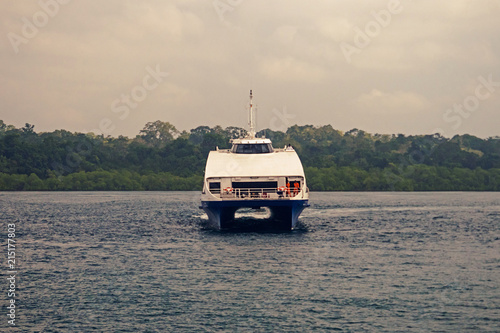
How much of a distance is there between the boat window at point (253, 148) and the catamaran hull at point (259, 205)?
6203 mm

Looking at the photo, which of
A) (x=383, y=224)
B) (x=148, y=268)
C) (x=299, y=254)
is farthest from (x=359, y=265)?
(x=383, y=224)

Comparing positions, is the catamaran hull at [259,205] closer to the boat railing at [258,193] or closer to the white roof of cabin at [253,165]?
the boat railing at [258,193]

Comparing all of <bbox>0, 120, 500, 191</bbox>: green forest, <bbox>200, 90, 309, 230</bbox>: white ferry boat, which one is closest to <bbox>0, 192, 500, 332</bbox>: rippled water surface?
<bbox>200, 90, 309, 230</bbox>: white ferry boat

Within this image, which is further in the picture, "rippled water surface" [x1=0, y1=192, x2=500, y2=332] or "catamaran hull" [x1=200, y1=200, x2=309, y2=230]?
"catamaran hull" [x1=200, y1=200, x2=309, y2=230]

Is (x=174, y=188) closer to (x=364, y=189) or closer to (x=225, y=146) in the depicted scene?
(x=225, y=146)

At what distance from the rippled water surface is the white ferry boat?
2.65 metres

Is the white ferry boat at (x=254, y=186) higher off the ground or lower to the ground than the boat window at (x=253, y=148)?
lower

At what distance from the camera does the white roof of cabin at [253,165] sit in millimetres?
60281

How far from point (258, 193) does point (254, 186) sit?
5.67ft

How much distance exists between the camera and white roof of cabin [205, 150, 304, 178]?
60.3 m

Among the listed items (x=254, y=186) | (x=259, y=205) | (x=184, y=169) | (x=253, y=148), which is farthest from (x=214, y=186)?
(x=184, y=169)

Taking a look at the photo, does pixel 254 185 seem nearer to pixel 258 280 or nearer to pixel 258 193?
pixel 258 193

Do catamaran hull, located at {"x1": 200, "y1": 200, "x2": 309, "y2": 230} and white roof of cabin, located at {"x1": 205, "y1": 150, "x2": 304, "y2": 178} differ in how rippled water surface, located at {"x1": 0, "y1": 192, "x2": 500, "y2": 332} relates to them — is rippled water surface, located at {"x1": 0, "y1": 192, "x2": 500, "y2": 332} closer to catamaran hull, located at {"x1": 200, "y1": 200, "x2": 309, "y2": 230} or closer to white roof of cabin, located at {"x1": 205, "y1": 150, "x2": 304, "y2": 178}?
catamaran hull, located at {"x1": 200, "y1": 200, "x2": 309, "y2": 230}

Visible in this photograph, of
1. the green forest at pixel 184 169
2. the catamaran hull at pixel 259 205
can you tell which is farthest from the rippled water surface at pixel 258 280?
the green forest at pixel 184 169
